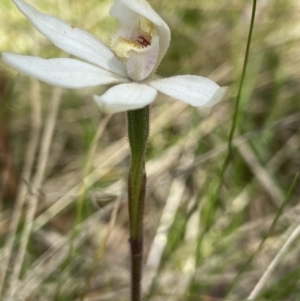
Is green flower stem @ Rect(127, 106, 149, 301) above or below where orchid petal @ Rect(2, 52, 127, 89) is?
below

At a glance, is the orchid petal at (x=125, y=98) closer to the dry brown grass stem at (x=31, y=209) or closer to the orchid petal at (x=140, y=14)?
the orchid petal at (x=140, y=14)

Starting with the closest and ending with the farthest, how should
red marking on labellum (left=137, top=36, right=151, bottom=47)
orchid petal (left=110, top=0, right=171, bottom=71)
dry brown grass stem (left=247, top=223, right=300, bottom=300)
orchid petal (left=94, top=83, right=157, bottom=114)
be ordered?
orchid petal (left=94, top=83, right=157, bottom=114)
orchid petal (left=110, top=0, right=171, bottom=71)
red marking on labellum (left=137, top=36, right=151, bottom=47)
dry brown grass stem (left=247, top=223, right=300, bottom=300)

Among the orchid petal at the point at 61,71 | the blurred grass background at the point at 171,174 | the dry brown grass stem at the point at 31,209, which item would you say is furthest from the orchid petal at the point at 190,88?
the dry brown grass stem at the point at 31,209

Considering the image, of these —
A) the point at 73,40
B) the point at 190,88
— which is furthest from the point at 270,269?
the point at 73,40

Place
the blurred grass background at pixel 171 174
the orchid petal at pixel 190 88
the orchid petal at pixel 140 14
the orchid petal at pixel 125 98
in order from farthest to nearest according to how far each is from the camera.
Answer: the blurred grass background at pixel 171 174 < the orchid petal at pixel 140 14 < the orchid petal at pixel 190 88 < the orchid petal at pixel 125 98

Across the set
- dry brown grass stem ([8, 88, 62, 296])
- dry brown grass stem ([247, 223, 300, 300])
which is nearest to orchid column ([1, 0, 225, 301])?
dry brown grass stem ([247, 223, 300, 300])

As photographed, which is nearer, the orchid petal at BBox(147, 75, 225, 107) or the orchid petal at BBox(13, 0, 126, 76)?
the orchid petal at BBox(147, 75, 225, 107)

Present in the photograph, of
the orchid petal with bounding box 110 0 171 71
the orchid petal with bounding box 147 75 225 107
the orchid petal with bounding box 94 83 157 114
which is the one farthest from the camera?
the orchid petal with bounding box 110 0 171 71

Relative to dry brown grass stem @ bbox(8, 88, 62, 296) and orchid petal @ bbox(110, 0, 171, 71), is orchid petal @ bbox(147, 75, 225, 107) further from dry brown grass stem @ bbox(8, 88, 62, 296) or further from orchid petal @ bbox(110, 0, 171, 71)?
dry brown grass stem @ bbox(8, 88, 62, 296)
